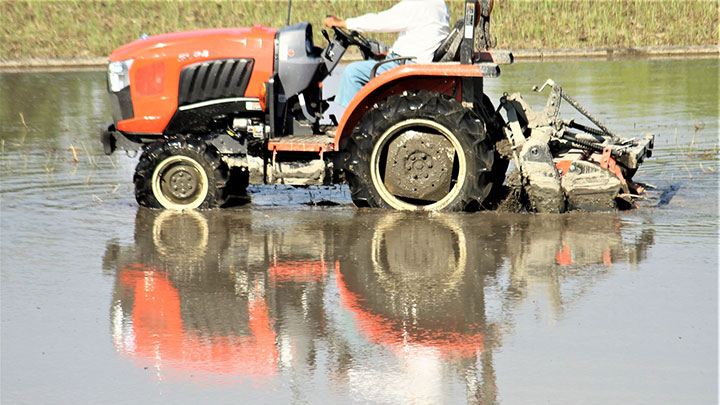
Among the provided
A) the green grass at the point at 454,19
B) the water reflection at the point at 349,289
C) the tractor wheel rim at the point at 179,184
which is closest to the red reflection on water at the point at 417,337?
the water reflection at the point at 349,289

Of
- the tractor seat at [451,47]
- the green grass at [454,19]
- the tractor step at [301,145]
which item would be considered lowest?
the tractor step at [301,145]

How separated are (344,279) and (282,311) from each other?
2.58 feet

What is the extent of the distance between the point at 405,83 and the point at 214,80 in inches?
66.2

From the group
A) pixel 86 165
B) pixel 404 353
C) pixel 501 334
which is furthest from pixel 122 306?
pixel 86 165

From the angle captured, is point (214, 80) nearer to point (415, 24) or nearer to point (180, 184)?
point (180, 184)

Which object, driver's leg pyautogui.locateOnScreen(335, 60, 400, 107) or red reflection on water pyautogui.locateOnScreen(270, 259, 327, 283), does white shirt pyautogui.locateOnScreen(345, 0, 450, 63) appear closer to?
driver's leg pyautogui.locateOnScreen(335, 60, 400, 107)

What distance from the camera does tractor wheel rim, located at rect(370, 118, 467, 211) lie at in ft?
26.8

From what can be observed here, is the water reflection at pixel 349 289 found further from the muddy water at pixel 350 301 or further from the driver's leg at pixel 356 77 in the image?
the driver's leg at pixel 356 77

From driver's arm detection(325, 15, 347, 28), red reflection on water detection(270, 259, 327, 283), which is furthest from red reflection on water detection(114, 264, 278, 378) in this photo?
driver's arm detection(325, 15, 347, 28)

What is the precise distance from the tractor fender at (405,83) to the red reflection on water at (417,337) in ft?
9.64

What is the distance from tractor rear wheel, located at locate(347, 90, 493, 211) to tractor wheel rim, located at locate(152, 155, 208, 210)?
1336 mm

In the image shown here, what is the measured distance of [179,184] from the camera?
8.60m

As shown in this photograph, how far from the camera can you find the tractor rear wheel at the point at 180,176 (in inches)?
332

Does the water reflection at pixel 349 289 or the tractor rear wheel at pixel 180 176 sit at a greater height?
the tractor rear wheel at pixel 180 176
